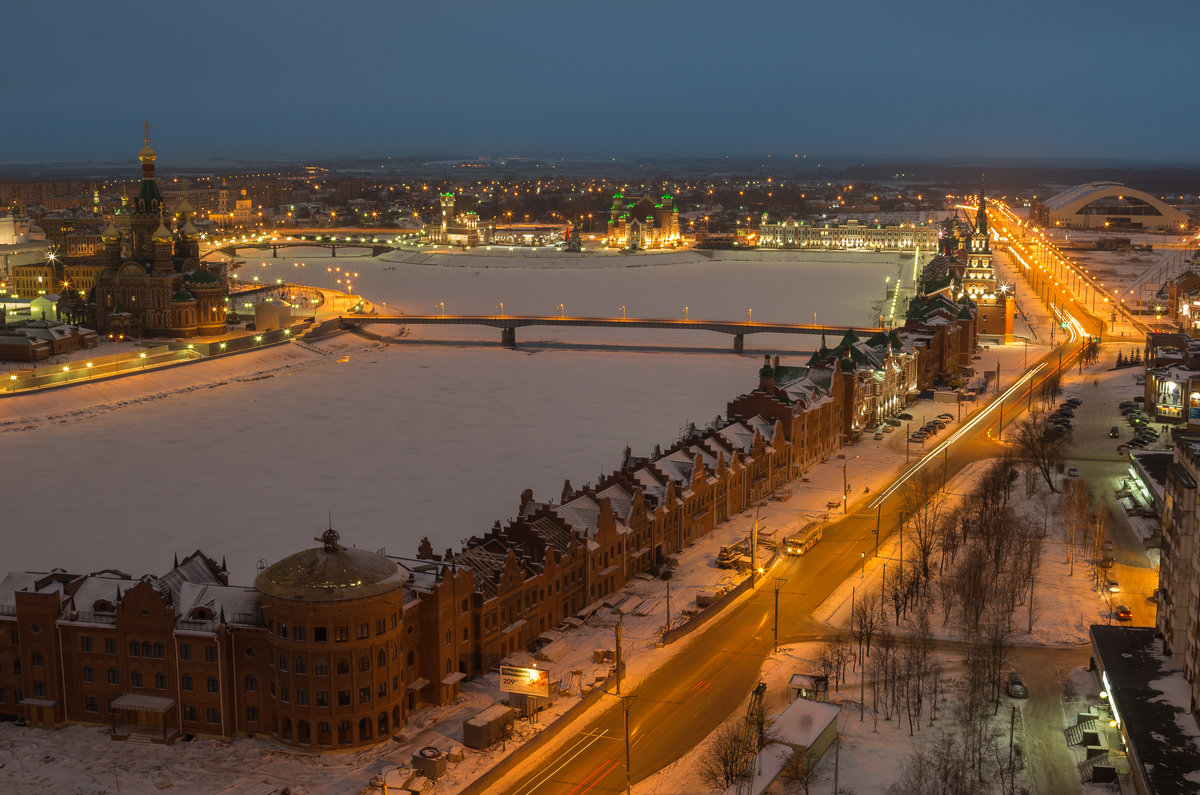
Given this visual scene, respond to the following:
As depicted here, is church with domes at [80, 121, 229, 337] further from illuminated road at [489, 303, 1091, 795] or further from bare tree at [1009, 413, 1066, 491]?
illuminated road at [489, 303, 1091, 795]

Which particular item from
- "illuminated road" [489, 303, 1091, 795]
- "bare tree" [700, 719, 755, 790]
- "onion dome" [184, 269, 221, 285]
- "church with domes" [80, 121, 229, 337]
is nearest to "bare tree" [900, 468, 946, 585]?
"illuminated road" [489, 303, 1091, 795]

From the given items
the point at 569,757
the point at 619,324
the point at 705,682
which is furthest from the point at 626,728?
the point at 619,324

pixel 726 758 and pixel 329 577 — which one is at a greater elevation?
pixel 329 577

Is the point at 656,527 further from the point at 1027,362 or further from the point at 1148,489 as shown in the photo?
the point at 1027,362

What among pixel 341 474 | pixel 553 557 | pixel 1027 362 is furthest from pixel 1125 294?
pixel 553 557

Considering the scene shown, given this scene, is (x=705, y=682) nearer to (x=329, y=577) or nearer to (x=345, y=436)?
(x=329, y=577)

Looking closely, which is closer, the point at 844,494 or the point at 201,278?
the point at 844,494
